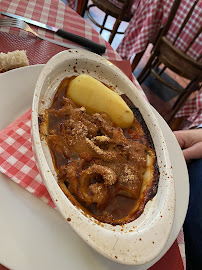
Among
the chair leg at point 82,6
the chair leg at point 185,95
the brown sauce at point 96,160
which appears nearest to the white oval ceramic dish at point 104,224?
the brown sauce at point 96,160

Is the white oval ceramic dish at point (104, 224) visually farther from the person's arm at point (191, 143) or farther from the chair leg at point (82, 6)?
the chair leg at point (82, 6)

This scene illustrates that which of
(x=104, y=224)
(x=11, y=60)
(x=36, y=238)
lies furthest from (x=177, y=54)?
Answer: (x=36, y=238)

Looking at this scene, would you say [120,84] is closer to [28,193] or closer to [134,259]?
[28,193]

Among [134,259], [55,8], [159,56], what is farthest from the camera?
[159,56]

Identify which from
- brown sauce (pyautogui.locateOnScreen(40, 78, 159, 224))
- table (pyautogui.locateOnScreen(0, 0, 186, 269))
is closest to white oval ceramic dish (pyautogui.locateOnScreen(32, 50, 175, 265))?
brown sauce (pyautogui.locateOnScreen(40, 78, 159, 224))

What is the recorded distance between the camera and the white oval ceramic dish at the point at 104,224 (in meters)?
0.59

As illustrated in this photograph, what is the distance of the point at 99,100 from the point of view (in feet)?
3.04

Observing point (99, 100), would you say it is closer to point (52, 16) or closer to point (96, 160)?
point (96, 160)

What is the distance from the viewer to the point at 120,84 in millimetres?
1063

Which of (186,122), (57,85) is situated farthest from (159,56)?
(57,85)

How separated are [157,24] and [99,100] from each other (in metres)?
1.57

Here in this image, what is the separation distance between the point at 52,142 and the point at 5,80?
1.09 ft

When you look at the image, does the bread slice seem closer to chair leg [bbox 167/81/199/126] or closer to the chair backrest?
the chair backrest

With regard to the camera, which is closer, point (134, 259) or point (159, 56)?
point (134, 259)
